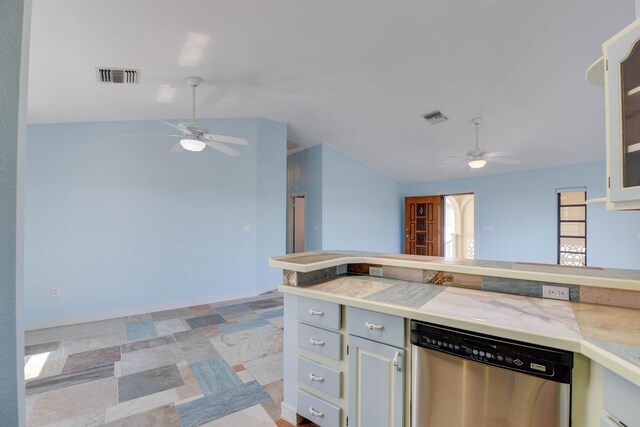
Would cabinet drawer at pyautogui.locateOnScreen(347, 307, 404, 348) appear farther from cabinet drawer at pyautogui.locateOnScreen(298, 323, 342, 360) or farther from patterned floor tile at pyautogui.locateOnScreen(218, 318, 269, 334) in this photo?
patterned floor tile at pyautogui.locateOnScreen(218, 318, 269, 334)

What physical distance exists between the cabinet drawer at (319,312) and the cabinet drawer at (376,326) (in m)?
0.09

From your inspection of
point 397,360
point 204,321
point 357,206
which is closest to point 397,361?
point 397,360

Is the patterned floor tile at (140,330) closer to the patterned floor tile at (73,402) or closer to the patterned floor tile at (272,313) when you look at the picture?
the patterned floor tile at (73,402)

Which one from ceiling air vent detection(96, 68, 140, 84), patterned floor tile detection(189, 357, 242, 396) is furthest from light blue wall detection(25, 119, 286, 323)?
patterned floor tile detection(189, 357, 242, 396)

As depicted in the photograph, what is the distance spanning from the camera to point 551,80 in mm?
3119

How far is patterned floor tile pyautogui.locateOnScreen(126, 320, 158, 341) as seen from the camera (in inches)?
122

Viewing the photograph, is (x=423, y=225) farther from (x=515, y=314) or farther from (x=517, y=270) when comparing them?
(x=515, y=314)

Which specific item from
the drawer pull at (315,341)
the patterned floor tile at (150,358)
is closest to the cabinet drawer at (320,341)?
the drawer pull at (315,341)

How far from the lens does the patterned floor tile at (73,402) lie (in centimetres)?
185

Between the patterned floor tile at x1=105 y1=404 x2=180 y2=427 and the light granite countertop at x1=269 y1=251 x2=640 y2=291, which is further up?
the light granite countertop at x1=269 y1=251 x2=640 y2=291

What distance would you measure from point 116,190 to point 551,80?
551cm

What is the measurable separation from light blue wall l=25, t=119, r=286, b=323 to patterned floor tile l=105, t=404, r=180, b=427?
2.32 metres

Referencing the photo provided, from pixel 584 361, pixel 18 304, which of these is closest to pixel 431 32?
pixel 584 361

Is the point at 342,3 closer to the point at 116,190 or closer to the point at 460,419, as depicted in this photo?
the point at 460,419
